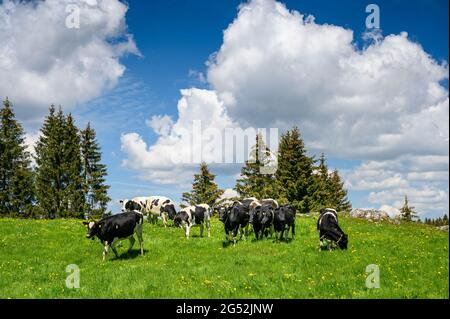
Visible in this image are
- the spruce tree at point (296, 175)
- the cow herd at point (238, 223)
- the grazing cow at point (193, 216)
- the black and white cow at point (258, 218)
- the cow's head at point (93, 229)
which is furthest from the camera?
the spruce tree at point (296, 175)

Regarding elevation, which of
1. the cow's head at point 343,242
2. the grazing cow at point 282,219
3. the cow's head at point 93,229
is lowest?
the cow's head at point 343,242

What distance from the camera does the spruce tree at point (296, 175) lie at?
2242 inches

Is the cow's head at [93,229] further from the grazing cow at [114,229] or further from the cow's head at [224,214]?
the cow's head at [224,214]

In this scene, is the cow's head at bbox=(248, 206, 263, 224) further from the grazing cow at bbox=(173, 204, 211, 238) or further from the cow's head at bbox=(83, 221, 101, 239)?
the cow's head at bbox=(83, 221, 101, 239)

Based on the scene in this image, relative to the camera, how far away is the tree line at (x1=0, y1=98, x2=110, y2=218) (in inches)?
2279

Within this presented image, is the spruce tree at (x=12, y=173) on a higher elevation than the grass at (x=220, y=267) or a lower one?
higher

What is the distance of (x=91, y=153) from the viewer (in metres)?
62.4

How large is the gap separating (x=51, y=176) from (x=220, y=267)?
1910 inches

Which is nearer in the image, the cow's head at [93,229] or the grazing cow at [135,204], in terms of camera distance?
the cow's head at [93,229]

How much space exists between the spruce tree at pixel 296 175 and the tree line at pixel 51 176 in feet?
84.1

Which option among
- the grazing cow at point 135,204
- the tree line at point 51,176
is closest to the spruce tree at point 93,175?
the tree line at point 51,176

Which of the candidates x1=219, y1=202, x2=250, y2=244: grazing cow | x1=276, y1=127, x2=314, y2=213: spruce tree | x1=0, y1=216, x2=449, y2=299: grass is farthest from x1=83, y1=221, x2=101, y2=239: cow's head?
x1=276, y1=127, x2=314, y2=213: spruce tree

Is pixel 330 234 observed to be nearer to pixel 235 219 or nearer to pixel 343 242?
pixel 343 242
